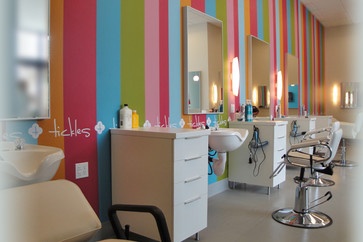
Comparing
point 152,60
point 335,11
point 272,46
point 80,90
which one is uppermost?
point 335,11

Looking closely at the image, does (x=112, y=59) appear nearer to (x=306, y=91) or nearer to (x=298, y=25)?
(x=298, y=25)

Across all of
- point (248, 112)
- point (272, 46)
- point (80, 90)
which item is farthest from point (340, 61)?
point (80, 90)

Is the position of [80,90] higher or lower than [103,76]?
lower

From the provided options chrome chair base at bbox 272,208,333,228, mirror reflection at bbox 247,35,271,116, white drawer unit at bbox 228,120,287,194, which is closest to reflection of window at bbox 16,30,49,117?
chrome chair base at bbox 272,208,333,228

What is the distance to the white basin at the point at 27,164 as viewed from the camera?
1309 millimetres

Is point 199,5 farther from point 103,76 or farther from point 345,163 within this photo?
point 345,163

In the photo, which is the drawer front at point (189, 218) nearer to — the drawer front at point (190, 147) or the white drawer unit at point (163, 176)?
the white drawer unit at point (163, 176)

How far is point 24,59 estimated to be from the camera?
5.60 feet

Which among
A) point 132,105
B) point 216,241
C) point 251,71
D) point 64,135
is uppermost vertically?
point 251,71

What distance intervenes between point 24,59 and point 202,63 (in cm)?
190

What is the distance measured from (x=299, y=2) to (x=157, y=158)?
5636 millimetres

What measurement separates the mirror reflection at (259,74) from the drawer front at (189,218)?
2.38 meters

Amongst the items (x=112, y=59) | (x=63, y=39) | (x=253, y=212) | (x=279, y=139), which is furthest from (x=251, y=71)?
(x=63, y=39)

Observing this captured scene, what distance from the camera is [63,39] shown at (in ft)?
6.59
